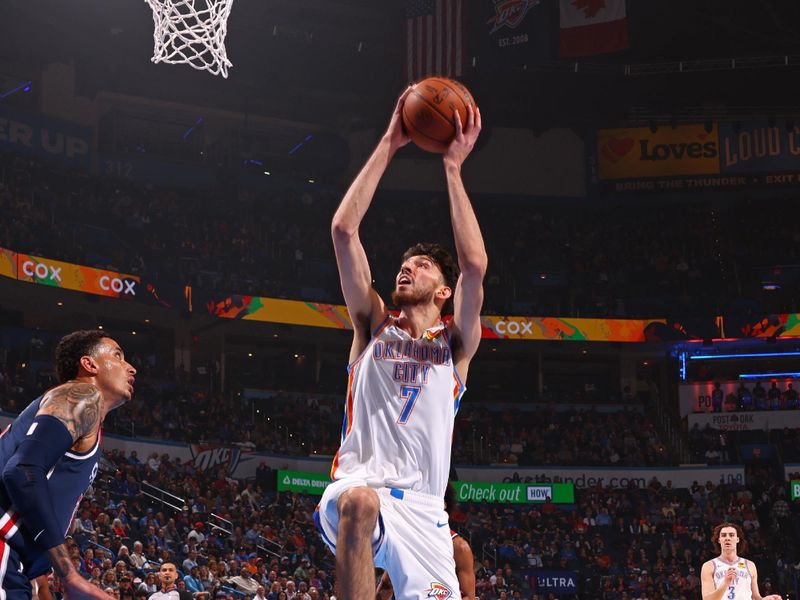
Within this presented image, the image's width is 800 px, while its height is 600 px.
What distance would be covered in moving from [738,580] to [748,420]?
2361 centimetres

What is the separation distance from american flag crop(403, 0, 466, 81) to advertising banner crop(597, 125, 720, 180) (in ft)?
40.5

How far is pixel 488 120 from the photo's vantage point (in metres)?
35.8

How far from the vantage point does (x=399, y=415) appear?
4797mm

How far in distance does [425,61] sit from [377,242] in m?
9.66

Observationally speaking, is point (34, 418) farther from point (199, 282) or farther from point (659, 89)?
point (659, 89)

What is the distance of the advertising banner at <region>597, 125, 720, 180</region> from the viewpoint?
117 ft


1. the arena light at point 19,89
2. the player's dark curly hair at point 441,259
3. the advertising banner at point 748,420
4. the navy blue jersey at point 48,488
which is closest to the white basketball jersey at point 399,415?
the player's dark curly hair at point 441,259

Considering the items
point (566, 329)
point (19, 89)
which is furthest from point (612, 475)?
point (19, 89)

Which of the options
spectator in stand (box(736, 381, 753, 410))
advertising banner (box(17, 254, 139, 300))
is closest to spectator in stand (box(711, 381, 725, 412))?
spectator in stand (box(736, 381, 753, 410))

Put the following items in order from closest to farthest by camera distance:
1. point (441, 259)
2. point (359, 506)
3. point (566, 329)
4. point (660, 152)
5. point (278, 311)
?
point (359, 506), point (441, 259), point (278, 311), point (566, 329), point (660, 152)

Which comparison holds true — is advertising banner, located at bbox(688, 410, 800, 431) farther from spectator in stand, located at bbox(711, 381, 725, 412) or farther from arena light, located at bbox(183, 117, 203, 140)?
arena light, located at bbox(183, 117, 203, 140)

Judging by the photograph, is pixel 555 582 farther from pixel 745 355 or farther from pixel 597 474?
pixel 745 355

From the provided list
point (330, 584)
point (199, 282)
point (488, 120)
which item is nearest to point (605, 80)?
point (488, 120)

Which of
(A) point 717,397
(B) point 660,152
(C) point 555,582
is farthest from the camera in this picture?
(B) point 660,152
